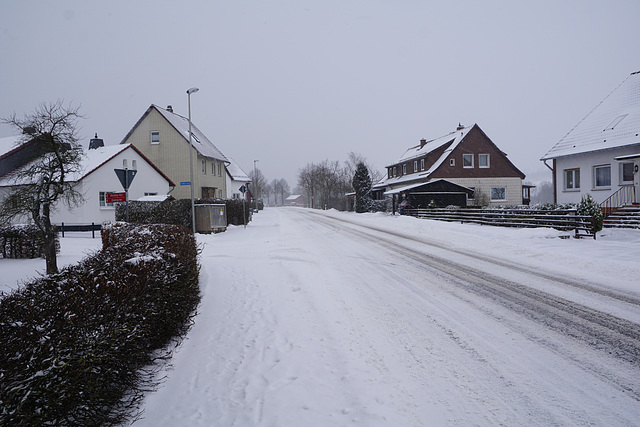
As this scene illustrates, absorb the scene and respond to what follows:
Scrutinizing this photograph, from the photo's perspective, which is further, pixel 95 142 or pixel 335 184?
pixel 335 184

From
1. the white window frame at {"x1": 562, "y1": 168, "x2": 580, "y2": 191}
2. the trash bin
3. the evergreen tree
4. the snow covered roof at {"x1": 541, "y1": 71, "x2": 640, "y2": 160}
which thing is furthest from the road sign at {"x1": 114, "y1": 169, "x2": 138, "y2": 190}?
the evergreen tree

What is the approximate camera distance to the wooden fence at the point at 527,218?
565 inches

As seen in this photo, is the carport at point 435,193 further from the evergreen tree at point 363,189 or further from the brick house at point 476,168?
the evergreen tree at point 363,189

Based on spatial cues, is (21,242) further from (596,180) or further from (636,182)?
(596,180)

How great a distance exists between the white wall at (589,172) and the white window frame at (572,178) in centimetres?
12

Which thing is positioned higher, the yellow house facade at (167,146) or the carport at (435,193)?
the yellow house facade at (167,146)

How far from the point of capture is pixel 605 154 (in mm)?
19500

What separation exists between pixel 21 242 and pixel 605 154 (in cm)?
2622

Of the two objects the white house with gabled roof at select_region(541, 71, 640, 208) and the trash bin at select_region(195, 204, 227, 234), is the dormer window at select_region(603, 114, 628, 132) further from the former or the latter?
the trash bin at select_region(195, 204, 227, 234)

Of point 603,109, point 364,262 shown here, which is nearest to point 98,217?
point 364,262

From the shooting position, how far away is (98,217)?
2392 cm

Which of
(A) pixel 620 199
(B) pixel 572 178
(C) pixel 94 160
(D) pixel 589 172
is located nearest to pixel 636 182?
(A) pixel 620 199

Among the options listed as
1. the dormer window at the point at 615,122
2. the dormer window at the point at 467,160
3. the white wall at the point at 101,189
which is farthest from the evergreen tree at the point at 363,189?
the dormer window at the point at 615,122

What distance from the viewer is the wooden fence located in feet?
47.1
